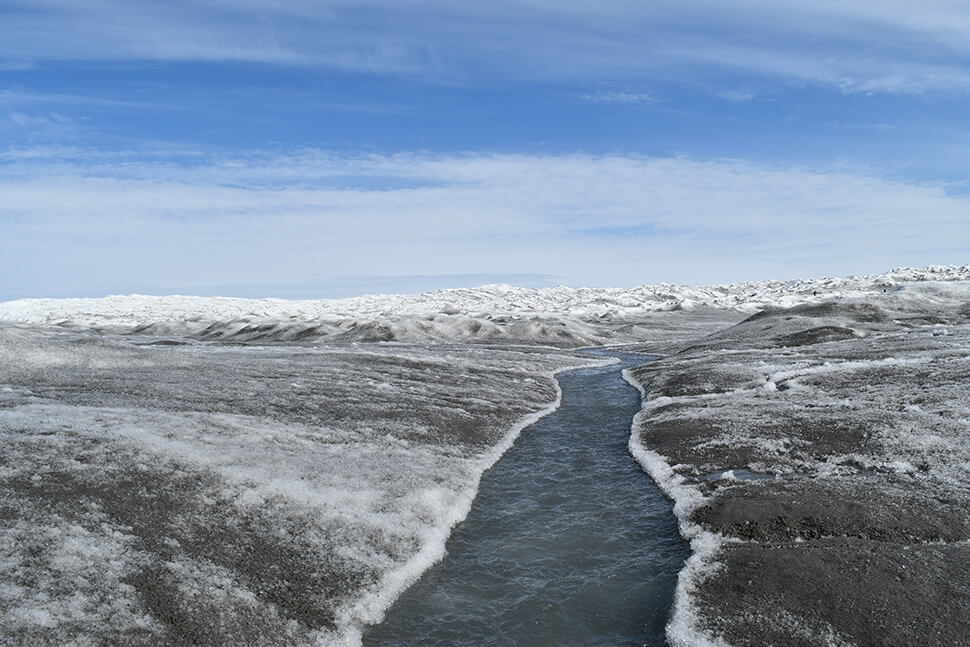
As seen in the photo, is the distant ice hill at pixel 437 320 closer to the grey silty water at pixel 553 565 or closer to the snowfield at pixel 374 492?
the snowfield at pixel 374 492

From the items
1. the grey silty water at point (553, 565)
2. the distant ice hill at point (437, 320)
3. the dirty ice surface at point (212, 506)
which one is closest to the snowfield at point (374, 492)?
the dirty ice surface at point (212, 506)

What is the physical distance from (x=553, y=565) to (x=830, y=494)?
6240 mm

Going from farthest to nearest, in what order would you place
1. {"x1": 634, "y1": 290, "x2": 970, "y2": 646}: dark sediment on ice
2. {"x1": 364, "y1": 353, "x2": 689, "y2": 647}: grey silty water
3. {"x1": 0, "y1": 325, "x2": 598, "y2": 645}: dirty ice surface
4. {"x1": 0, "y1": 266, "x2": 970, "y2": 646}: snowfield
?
{"x1": 364, "y1": 353, "x2": 689, "y2": 647}: grey silty water, {"x1": 634, "y1": 290, "x2": 970, "y2": 646}: dark sediment on ice, {"x1": 0, "y1": 266, "x2": 970, "y2": 646}: snowfield, {"x1": 0, "y1": 325, "x2": 598, "y2": 645}: dirty ice surface

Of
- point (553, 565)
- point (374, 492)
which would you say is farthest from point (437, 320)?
point (553, 565)

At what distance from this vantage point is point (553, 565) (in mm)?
11938

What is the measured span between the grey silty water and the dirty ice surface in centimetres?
65

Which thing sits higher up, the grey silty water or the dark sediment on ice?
the dark sediment on ice

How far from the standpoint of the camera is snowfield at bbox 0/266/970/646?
912 centimetres

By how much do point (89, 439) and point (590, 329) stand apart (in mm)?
66578

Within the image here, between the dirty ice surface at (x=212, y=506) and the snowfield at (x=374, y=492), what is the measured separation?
45 millimetres

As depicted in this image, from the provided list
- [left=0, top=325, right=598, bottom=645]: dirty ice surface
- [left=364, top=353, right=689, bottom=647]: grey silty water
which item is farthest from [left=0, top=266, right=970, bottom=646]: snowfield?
[left=364, top=353, right=689, bottom=647]: grey silty water

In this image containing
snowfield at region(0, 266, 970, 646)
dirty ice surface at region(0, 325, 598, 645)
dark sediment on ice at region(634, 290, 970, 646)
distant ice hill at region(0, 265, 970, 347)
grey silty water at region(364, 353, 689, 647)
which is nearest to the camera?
dirty ice surface at region(0, 325, 598, 645)

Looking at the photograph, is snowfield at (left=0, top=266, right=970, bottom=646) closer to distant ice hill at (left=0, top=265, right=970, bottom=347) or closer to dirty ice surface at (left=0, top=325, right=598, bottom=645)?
dirty ice surface at (left=0, top=325, right=598, bottom=645)

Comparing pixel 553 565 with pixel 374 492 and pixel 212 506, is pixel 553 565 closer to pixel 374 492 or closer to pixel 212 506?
pixel 374 492
